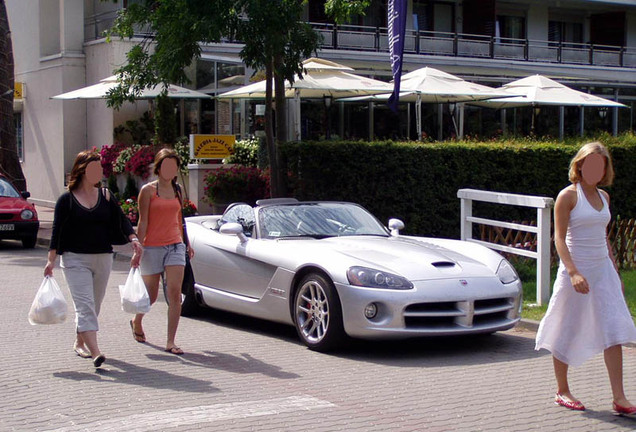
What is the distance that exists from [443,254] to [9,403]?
418cm

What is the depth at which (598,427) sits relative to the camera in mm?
5629

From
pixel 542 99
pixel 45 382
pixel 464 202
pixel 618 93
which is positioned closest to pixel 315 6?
pixel 542 99

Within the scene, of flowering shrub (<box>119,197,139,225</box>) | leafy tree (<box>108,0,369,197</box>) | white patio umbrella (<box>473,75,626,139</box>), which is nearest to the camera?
leafy tree (<box>108,0,369,197</box>)

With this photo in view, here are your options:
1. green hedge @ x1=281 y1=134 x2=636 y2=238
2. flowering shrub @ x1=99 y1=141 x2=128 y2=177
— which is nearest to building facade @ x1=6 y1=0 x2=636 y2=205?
flowering shrub @ x1=99 y1=141 x2=128 y2=177

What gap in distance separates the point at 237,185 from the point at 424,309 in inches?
429

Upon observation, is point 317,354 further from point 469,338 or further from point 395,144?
point 395,144

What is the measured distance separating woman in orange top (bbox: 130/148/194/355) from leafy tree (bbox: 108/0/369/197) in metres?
6.57

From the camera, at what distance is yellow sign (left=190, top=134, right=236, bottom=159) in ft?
63.3

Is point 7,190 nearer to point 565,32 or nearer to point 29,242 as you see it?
point 29,242

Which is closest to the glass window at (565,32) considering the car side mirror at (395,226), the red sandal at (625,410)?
the car side mirror at (395,226)

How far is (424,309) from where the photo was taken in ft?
24.9

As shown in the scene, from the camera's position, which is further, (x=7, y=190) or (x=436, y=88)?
(x=436, y=88)

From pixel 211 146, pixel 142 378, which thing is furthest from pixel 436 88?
pixel 142 378

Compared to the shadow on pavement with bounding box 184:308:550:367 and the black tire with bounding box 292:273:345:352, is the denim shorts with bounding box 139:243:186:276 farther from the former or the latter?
the shadow on pavement with bounding box 184:308:550:367
